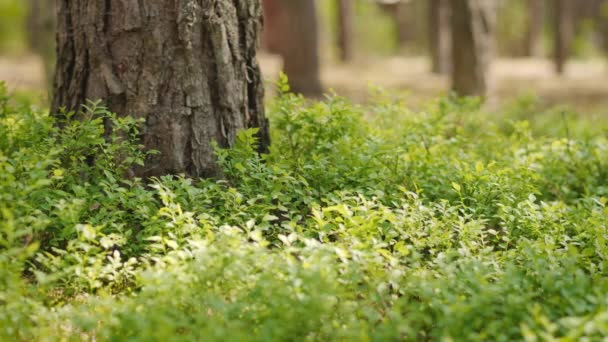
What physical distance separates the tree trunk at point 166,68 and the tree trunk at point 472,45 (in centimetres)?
655

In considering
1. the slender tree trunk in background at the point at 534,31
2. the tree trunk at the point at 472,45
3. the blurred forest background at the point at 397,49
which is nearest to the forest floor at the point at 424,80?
the blurred forest background at the point at 397,49

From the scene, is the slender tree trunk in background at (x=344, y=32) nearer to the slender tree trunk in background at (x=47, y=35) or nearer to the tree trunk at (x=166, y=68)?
the slender tree trunk in background at (x=47, y=35)

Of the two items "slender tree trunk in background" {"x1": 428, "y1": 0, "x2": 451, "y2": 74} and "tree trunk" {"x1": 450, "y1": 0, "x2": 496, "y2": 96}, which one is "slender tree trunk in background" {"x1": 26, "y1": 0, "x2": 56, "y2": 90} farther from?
"slender tree trunk in background" {"x1": 428, "y1": 0, "x2": 451, "y2": 74}

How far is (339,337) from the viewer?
2936 mm

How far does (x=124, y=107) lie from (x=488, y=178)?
7.93 ft

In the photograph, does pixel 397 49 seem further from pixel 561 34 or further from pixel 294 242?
pixel 294 242

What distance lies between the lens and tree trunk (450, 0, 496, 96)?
10.3 m

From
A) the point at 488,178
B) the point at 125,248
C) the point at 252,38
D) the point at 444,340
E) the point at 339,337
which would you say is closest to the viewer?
the point at 444,340

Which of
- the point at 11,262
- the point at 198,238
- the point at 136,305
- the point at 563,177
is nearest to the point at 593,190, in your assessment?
the point at 563,177

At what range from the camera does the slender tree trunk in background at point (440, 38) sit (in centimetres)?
1596

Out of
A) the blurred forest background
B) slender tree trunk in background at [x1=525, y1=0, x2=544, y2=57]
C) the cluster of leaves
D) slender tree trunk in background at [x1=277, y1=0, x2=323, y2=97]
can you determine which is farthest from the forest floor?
the cluster of leaves

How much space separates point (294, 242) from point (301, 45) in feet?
26.2

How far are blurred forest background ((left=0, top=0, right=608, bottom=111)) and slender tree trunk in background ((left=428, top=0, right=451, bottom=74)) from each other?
0.9 inches

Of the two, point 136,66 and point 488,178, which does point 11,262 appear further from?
point 488,178
